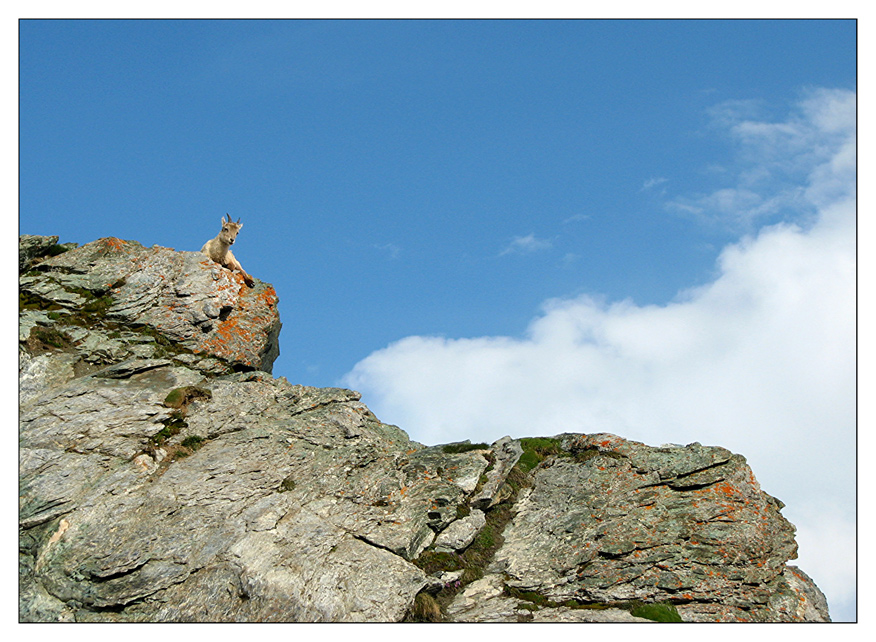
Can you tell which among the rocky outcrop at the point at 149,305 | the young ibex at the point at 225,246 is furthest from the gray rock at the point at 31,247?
the young ibex at the point at 225,246

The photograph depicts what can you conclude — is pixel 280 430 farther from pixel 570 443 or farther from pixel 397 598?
pixel 570 443

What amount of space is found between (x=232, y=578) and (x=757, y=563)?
1435 centimetres

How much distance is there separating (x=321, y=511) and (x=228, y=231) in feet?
49.2

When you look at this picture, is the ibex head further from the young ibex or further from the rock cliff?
the rock cliff

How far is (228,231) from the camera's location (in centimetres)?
2997

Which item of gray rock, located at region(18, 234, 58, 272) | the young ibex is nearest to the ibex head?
the young ibex

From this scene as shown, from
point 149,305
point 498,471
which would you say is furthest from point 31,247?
point 498,471

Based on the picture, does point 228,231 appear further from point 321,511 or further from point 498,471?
point 498,471

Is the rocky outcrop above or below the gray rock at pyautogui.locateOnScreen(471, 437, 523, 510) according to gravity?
above

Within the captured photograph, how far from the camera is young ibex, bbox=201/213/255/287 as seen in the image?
30.0 meters

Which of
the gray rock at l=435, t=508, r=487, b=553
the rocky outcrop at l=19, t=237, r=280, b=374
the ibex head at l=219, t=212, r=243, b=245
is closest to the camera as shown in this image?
the gray rock at l=435, t=508, r=487, b=553

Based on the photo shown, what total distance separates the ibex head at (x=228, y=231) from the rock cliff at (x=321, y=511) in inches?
204
